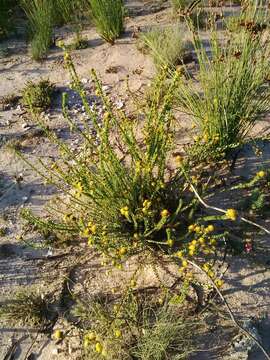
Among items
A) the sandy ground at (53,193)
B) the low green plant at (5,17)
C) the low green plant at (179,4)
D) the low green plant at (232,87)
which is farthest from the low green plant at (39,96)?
the low green plant at (179,4)

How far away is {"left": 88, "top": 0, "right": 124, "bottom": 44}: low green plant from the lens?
442 centimetres

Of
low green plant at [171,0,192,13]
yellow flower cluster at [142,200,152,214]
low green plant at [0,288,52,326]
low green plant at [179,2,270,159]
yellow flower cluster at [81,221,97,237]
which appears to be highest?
low green plant at [171,0,192,13]

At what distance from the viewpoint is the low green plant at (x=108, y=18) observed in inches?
174

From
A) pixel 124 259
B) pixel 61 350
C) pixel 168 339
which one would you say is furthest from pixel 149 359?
pixel 124 259

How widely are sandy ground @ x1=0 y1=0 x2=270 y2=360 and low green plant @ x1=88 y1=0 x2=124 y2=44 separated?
0.10m

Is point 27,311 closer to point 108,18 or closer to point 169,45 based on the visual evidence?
point 169,45

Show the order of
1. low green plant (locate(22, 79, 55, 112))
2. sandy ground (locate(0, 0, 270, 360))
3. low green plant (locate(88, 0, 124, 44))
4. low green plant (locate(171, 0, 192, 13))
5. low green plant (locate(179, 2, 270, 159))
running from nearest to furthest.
Answer: sandy ground (locate(0, 0, 270, 360)) → low green plant (locate(179, 2, 270, 159)) → low green plant (locate(22, 79, 55, 112)) → low green plant (locate(88, 0, 124, 44)) → low green plant (locate(171, 0, 192, 13))

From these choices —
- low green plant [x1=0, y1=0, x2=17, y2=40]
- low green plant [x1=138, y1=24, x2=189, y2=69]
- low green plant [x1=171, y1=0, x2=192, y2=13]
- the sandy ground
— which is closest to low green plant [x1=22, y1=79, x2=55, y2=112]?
the sandy ground

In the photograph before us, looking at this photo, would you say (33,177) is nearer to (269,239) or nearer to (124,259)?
(124,259)

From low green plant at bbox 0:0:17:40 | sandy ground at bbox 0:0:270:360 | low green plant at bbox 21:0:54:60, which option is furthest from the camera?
low green plant at bbox 0:0:17:40

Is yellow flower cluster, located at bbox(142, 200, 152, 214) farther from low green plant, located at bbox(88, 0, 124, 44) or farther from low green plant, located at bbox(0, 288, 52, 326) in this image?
low green plant, located at bbox(88, 0, 124, 44)

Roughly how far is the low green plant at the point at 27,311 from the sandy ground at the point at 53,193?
2.2 inches

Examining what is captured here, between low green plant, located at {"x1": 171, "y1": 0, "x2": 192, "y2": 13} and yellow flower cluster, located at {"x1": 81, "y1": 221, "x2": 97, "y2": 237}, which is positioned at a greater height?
low green plant, located at {"x1": 171, "y1": 0, "x2": 192, "y2": 13}

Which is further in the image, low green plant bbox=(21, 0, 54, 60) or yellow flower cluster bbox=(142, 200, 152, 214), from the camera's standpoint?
low green plant bbox=(21, 0, 54, 60)
